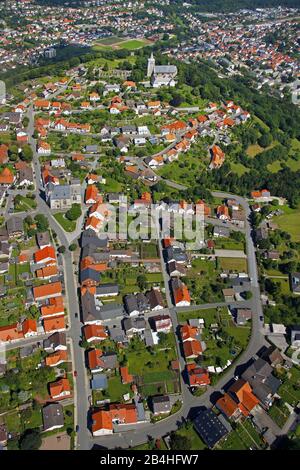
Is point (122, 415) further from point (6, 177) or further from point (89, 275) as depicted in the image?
point (6, 177)

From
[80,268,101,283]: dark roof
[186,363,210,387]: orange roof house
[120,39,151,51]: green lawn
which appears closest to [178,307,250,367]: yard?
[186,363,210,387]: orange roof house

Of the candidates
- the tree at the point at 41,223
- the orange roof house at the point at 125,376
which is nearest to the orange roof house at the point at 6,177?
the tree at the point at 41,223

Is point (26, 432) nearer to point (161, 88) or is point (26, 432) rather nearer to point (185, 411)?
point (185, 411)

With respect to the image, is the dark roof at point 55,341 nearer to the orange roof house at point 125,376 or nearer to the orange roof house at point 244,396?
the orange roof house at point 125,376

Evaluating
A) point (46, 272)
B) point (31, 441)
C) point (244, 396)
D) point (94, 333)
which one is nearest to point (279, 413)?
point (244, 396)

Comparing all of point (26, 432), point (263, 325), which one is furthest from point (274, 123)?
point (26, 432)
